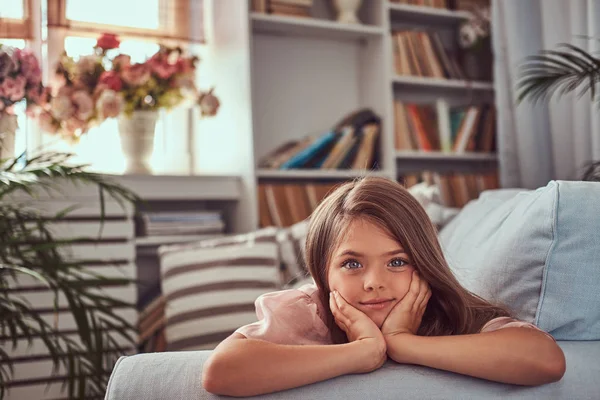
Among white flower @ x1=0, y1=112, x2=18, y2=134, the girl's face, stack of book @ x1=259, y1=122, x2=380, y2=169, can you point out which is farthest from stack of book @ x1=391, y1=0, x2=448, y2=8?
the girl's face

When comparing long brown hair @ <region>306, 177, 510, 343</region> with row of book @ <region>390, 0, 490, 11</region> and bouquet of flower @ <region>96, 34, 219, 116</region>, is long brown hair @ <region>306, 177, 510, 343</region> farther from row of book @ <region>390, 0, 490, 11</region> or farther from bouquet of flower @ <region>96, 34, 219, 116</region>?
row of book @ <region>390, 0, 490, 11</region>

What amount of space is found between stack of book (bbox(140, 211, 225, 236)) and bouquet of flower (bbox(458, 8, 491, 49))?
4.85 ft

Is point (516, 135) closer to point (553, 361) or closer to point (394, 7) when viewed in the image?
point (394, 7)

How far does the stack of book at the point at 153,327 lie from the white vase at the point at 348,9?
149cm

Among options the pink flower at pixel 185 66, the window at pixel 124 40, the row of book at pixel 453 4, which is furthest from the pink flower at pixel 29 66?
the row of book at pixel 453 4

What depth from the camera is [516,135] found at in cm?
281

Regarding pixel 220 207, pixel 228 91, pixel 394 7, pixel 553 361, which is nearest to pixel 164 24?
pixel 228 91

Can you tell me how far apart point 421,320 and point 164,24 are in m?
2.22

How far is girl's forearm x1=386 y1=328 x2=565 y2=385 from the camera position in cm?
88

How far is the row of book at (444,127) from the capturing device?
3.06 m

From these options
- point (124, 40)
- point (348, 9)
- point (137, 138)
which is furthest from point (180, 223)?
point (348, 9)

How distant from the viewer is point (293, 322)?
1.01 meters

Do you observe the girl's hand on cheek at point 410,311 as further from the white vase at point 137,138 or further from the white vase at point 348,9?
the white vase at point 348,9

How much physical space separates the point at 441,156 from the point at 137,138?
139 cm
